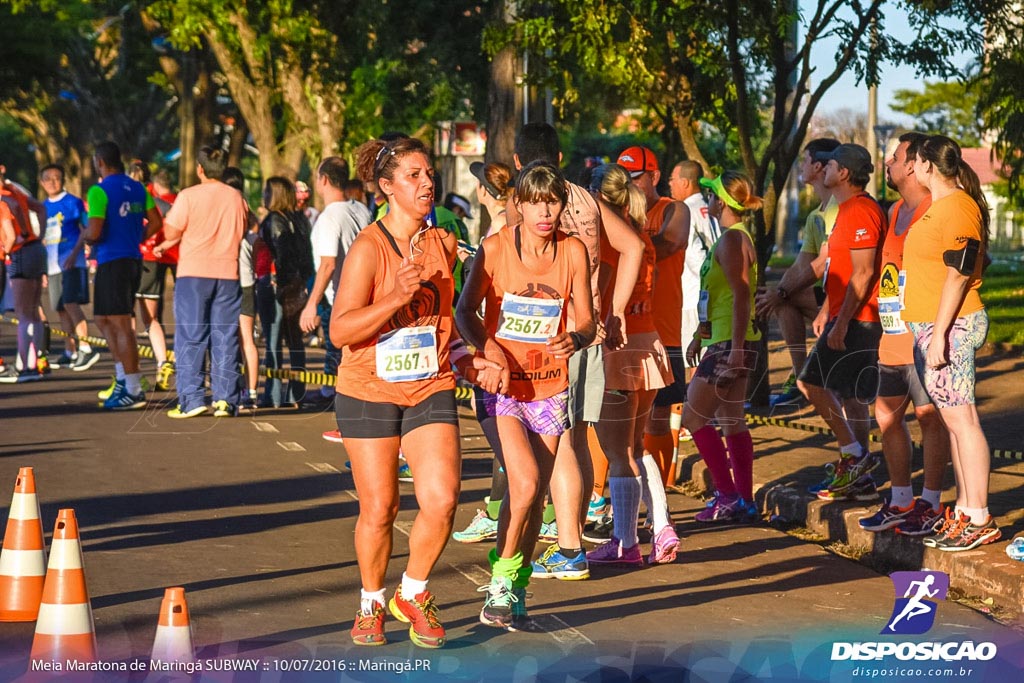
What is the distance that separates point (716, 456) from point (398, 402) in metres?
3.38

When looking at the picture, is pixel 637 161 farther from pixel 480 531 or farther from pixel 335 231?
pixel 335 231

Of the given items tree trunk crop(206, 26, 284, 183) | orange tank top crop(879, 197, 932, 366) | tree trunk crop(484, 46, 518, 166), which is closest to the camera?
orange tank top crop(879, 197, 932, 366)

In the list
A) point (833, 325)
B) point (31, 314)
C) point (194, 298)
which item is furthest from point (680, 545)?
point (31, 314)

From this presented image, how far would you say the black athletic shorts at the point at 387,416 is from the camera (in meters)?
5.84

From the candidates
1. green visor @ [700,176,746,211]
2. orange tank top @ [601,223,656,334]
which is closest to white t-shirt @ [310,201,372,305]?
green visor @ [700,176,746,211]

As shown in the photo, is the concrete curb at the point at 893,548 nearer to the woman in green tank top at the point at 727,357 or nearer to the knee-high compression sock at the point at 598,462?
the woman in green tank top at the point at 727,357

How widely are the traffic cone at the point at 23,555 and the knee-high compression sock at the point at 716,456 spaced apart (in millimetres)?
3899

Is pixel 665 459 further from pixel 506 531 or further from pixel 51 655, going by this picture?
pixel 51 655

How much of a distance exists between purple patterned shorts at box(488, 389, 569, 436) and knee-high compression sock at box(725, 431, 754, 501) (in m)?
2.66

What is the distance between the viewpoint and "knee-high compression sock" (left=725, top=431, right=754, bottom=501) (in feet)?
29.1

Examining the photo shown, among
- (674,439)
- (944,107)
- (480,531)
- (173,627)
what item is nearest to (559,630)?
(173,627)

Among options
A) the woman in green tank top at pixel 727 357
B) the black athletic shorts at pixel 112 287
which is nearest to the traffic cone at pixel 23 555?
the woman in green tank top at pixel 727 357

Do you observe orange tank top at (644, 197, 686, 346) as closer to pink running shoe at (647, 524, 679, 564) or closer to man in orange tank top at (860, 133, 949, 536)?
man in orange tank top at (860, 133, 949, 536)

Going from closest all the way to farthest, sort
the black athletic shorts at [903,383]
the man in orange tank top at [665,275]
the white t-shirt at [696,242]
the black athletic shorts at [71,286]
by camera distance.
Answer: the black athletic shorts at [903,383]
the man in orange tank top at [665,275]
the white t-shirt at [696,242]
the black athletic shorts at [71,286]
